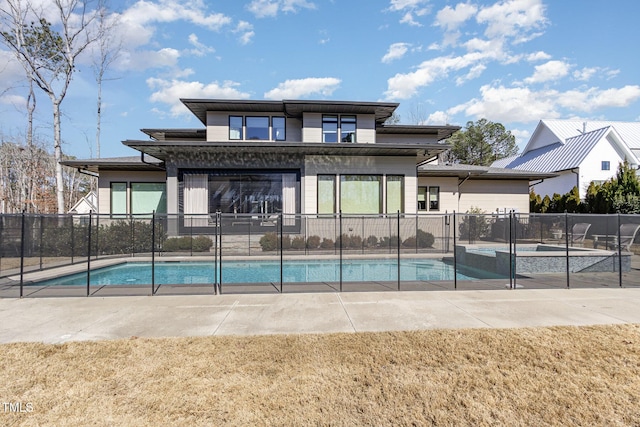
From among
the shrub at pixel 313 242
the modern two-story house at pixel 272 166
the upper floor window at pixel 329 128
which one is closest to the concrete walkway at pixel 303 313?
the shrub at pixel 313 242

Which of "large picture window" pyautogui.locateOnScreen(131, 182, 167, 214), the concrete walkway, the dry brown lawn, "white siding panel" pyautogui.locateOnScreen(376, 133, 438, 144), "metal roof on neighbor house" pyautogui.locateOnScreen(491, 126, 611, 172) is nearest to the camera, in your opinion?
the dry brown lawn

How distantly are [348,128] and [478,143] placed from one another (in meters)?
32.1

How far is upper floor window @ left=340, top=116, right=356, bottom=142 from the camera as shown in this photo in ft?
61.0

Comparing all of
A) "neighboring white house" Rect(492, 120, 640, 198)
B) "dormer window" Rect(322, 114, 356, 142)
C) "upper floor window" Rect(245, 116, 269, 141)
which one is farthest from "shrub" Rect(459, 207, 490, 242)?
"upper floor window" Rect(245, 116, 269, 141)

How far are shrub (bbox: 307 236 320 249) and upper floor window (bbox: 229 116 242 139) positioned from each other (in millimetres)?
7313

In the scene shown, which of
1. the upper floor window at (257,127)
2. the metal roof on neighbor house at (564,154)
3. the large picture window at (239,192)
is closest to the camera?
the large picture window at (239,192)

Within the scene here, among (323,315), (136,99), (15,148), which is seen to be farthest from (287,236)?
(15,148)

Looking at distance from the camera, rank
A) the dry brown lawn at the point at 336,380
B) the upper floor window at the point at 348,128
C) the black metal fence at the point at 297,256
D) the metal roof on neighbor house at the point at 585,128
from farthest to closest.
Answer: the metal roof on neighbor house at the point at 585,128 < the upper floor window at the point at 348,128 < the black metal fence at the point at 297,256 < the dry brown lawn at the point at 336,380

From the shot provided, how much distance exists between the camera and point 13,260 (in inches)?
408

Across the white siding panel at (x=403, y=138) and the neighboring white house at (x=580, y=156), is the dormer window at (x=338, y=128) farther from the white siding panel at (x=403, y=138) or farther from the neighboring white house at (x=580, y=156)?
the neighboring white house at (x=580, y=156)

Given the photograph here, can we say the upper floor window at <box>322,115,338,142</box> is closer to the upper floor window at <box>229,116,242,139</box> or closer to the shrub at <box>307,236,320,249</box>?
the upper floor window at <box>229,116,242,139</box>

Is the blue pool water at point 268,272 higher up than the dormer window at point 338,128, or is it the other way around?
the dormer window at point 338,128

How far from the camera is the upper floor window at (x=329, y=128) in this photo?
18.4 metres

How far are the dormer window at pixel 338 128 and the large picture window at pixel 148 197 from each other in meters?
10.0
